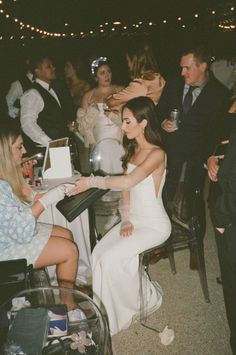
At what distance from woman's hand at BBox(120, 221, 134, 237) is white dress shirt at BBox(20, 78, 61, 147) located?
1.37m

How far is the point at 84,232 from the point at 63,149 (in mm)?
682

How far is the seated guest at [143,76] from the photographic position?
3.37 metres

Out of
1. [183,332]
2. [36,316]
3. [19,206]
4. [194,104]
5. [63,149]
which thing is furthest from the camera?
[194,104]

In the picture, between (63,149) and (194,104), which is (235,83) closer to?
(194,104)

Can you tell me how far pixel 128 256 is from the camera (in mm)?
2189

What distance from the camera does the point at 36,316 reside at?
1.55 meters

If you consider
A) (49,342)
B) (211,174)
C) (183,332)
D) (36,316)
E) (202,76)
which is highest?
(202,76)

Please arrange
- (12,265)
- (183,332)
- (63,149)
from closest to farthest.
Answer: (12,265) < (183,332) < (63,149)

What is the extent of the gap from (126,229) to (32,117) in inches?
64.9

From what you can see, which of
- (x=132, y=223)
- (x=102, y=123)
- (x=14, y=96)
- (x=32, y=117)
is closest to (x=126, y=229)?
(x=132, y=223)

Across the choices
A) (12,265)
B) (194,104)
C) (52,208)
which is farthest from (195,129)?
(12,265)

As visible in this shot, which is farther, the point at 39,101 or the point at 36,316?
the point at 39,101

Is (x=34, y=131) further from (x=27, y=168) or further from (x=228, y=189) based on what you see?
(x=228, y=189)

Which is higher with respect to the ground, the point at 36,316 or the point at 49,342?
A: the point at 36,316
